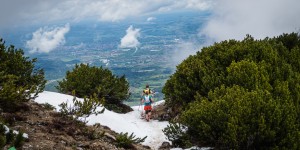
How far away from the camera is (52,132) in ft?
32.9

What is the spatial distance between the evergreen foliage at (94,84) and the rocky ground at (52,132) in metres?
9.88

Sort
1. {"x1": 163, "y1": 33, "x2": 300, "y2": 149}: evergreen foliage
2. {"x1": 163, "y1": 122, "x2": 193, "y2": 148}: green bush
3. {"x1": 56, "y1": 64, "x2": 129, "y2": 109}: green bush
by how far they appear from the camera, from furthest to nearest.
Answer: {"x1": 56, "y1": 64, "x2": 129, "y2": 109}: green bush → {"x1": 163, "y1": 122, "x2": 193, "y2": 148}: green bush → {"x1": 163, "y1": 33, "x2": 300, "y2": 149}: evergreen foliage

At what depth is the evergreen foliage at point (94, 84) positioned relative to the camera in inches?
891

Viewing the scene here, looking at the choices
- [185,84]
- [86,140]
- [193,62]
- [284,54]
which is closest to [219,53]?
[193,62]

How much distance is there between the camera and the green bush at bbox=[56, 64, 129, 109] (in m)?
22.6

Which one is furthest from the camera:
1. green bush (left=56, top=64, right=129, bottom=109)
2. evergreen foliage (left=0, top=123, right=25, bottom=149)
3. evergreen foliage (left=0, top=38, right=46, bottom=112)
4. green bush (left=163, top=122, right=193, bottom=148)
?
green bush (left=56, top=64, right=129, bottom=109)

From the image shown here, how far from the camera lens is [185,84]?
1867 cm

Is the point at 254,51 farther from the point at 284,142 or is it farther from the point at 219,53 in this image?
the point at 284,142

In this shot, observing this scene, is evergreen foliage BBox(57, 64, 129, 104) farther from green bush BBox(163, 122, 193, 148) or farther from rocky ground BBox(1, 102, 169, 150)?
rocky ground BBox(1, 102, 169, 150)

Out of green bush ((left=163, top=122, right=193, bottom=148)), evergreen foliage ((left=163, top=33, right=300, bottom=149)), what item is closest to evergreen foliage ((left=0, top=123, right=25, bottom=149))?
evergreen foliage ((left=163, top=33, right=300, bottom=149))

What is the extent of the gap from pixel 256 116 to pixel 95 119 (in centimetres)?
772

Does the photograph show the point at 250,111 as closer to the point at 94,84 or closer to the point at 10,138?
the point at 10,138

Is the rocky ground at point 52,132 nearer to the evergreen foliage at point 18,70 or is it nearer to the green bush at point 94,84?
the evergreen foliage at point 18,70

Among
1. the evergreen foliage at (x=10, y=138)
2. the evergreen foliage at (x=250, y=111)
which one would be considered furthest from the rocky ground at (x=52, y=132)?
the evergreen foliage at (x=250, y=111)
